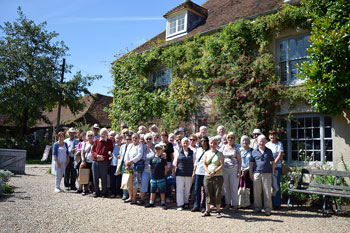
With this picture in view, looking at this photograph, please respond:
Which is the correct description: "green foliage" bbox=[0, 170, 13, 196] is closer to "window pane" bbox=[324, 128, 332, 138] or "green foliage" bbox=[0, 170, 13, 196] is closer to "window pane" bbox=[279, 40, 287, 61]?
"window pane" bbox=[324, 128, 332, 138]

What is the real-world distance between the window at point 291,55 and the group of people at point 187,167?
150 inches

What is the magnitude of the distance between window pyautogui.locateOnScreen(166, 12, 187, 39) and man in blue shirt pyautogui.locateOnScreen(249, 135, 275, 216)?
374 inches

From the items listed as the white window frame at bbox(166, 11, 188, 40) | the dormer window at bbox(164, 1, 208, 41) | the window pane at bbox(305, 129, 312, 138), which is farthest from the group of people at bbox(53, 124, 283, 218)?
the dormer window at bbox(164, 1, 208, 41)

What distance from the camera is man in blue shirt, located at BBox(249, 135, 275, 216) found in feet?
22.4

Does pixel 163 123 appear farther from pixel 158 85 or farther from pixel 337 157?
pixel 337 157

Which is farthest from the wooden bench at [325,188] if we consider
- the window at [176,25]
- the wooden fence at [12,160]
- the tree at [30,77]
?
the tree at [30,77]

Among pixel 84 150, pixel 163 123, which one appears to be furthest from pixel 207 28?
pixel 84 150

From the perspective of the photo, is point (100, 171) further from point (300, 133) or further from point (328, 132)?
point (328, 132)


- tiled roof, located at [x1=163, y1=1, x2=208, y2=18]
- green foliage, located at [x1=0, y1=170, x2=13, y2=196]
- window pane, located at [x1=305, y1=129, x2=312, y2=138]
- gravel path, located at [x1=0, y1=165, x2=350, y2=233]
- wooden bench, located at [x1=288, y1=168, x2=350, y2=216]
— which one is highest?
tiled roof, located at [x1=163, y1=1, x2=208, y2=18]

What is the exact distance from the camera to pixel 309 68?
8.86 m

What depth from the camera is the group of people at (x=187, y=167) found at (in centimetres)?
679

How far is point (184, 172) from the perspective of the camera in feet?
23.7

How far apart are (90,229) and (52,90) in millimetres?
21856

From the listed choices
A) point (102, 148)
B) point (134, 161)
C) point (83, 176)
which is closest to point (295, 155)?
point (134, 161)
